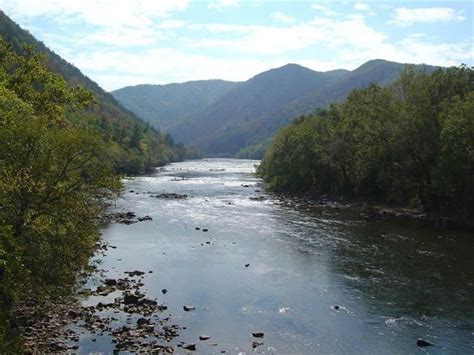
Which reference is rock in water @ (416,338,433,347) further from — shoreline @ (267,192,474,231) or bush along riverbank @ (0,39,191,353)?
shoreline @ (267,192,474,231)

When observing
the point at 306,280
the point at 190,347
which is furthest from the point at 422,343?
the point at 306,280

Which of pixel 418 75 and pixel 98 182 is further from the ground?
pixel 418 75

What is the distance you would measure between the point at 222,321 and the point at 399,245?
2554 cm

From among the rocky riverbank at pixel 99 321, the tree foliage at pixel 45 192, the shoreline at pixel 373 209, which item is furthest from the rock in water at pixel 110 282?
the shoreline at pixel 373 209

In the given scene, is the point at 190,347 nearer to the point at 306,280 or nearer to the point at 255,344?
the point at 255,344

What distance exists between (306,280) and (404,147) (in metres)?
39.3

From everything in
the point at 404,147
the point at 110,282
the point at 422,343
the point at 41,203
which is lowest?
the point at 422,343

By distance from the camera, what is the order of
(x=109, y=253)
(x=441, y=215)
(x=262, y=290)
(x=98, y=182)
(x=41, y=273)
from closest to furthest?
(x=41, y=273) < (x=98, y=182) < (x=262, y=290) < (x=109, y=253) < (x=441, y=215)

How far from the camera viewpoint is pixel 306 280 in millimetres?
34969

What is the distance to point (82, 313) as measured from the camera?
26.8 metres

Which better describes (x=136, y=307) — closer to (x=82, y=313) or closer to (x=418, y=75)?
(x=82, y=313)

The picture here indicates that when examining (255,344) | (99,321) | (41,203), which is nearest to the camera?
(41,203)

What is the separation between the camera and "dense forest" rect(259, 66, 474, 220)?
5688 centimetres

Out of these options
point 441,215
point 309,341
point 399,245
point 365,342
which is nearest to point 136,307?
point 309,341
